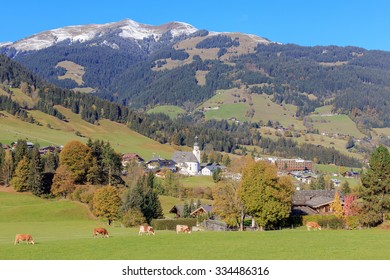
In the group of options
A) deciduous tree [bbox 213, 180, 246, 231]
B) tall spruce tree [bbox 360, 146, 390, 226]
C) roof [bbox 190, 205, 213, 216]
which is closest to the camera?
tall spruce tree [bbox 360, 146, 390, 226]

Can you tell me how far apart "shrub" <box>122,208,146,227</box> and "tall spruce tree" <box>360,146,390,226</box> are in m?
32.6

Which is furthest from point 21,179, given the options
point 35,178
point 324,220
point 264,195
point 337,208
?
point 337,208

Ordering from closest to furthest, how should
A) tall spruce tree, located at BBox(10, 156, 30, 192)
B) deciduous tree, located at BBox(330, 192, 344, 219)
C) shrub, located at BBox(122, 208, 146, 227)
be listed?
shrub, located at BBox(122, 208, 146, 227), deciduous tree, located at BBox(330, 192, 344, 219), tall spruce tree, located at BBox(10, 156, 30, 192)

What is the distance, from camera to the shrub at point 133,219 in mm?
78125

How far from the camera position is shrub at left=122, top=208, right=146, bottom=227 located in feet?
256

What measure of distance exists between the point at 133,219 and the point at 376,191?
116 feet

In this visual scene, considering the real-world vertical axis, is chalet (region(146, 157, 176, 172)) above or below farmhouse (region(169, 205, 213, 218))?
above

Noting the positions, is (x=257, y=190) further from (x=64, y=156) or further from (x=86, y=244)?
(x=64, y=156)

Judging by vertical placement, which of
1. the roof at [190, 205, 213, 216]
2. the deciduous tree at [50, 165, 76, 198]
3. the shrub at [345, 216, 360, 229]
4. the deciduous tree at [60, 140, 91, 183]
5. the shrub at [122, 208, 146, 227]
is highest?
the deciduous tree at [60, 140, 91, 183]

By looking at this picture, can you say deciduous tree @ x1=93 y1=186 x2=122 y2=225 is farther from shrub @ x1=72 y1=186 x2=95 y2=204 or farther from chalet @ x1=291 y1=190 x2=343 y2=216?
chalet @ x1=291 y1=190 x2=343 y2=216

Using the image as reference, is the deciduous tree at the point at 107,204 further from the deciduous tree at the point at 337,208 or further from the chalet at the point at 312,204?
the deciduous tree at the point at 337,208

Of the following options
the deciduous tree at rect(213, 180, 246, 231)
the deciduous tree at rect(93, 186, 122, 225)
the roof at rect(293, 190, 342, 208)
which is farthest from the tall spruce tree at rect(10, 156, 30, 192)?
the roof at rect(293, 190, 342, 208)

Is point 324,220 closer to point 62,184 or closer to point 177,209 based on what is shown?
point 177,209

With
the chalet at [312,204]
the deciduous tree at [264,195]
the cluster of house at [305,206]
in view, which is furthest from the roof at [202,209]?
the deciduous tree at [264,195]
